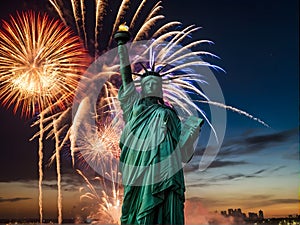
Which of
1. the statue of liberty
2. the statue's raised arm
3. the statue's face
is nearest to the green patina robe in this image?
the statue of liberty

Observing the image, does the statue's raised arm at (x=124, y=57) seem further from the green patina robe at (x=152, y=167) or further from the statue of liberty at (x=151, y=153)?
the green patina robe at (x=152, y=167)

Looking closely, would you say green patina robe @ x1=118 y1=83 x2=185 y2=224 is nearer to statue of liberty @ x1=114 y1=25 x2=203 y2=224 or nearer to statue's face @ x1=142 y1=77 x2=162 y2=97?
statue of liberty @ x1=114 y1=25 x2=203 y2=224

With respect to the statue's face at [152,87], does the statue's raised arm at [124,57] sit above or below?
above

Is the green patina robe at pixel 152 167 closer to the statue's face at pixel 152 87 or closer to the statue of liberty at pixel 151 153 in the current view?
the statue of liberty at pixel 151 153

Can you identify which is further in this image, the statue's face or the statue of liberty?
the statue's face

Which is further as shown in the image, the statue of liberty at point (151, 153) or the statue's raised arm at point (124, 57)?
Answer: the statue's raised arm at point (124, 57)

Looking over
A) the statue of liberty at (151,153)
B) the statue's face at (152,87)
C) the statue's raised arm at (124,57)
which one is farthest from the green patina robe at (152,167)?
the statue's raised arm at (124,57)

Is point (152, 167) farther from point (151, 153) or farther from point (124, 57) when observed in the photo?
point (124, 57)

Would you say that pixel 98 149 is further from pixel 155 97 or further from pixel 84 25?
pixel 155 97

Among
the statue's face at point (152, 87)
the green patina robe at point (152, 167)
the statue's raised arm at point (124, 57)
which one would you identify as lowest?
the green patina robe at point (152, 167)
